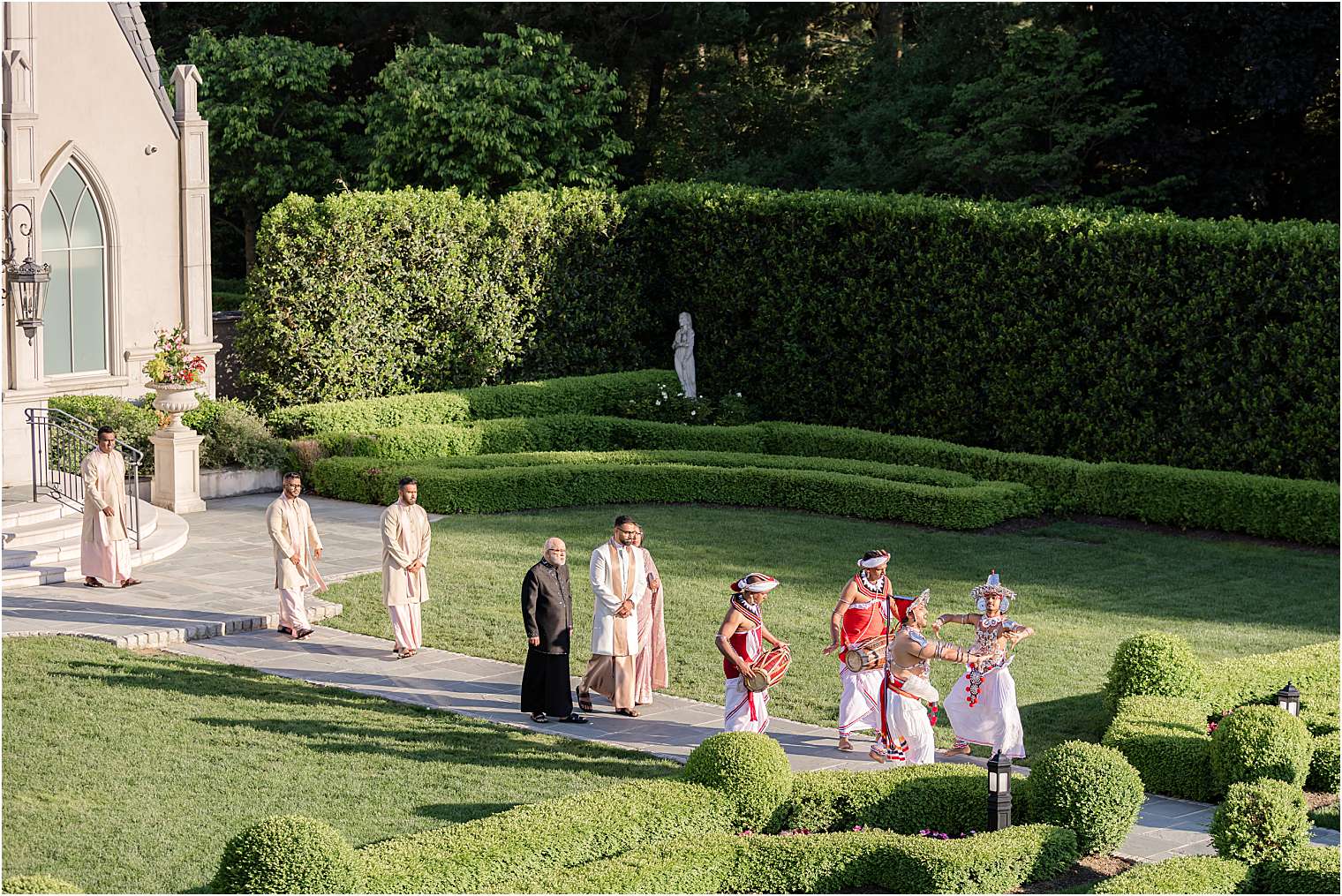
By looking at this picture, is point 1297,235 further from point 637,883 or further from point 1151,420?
point 637,883

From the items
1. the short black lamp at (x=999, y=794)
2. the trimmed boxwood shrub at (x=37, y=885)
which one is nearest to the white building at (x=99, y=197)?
the trimmed boxwood shrub at (x=37, y=885)

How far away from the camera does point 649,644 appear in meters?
14.6

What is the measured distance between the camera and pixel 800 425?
88.0 feet

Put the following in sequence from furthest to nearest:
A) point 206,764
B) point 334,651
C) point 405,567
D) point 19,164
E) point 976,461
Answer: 1. point 976,461
2. point 19,164
3. point 334,651
4. point 405,567
5. point 206,764

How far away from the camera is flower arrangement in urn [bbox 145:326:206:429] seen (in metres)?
21.9

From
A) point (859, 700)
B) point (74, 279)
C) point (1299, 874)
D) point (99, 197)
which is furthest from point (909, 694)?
point (99, 197)

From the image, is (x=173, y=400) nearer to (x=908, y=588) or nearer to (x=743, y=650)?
(x=908, y=588)

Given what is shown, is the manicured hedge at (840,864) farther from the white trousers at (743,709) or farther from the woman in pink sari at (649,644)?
the woman in pink sari at (649,644)

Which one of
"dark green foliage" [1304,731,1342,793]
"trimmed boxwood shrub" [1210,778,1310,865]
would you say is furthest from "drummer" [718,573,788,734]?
"dark green foliage" [1304,731,1342,793]

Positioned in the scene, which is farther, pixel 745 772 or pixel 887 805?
pixel 887 805

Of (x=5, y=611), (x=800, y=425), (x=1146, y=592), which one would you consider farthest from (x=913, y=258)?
(x=5, y=611)

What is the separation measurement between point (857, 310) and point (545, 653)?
587 inches

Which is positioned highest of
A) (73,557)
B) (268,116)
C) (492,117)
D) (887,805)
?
(268,116)

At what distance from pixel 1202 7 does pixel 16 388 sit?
19786mm
